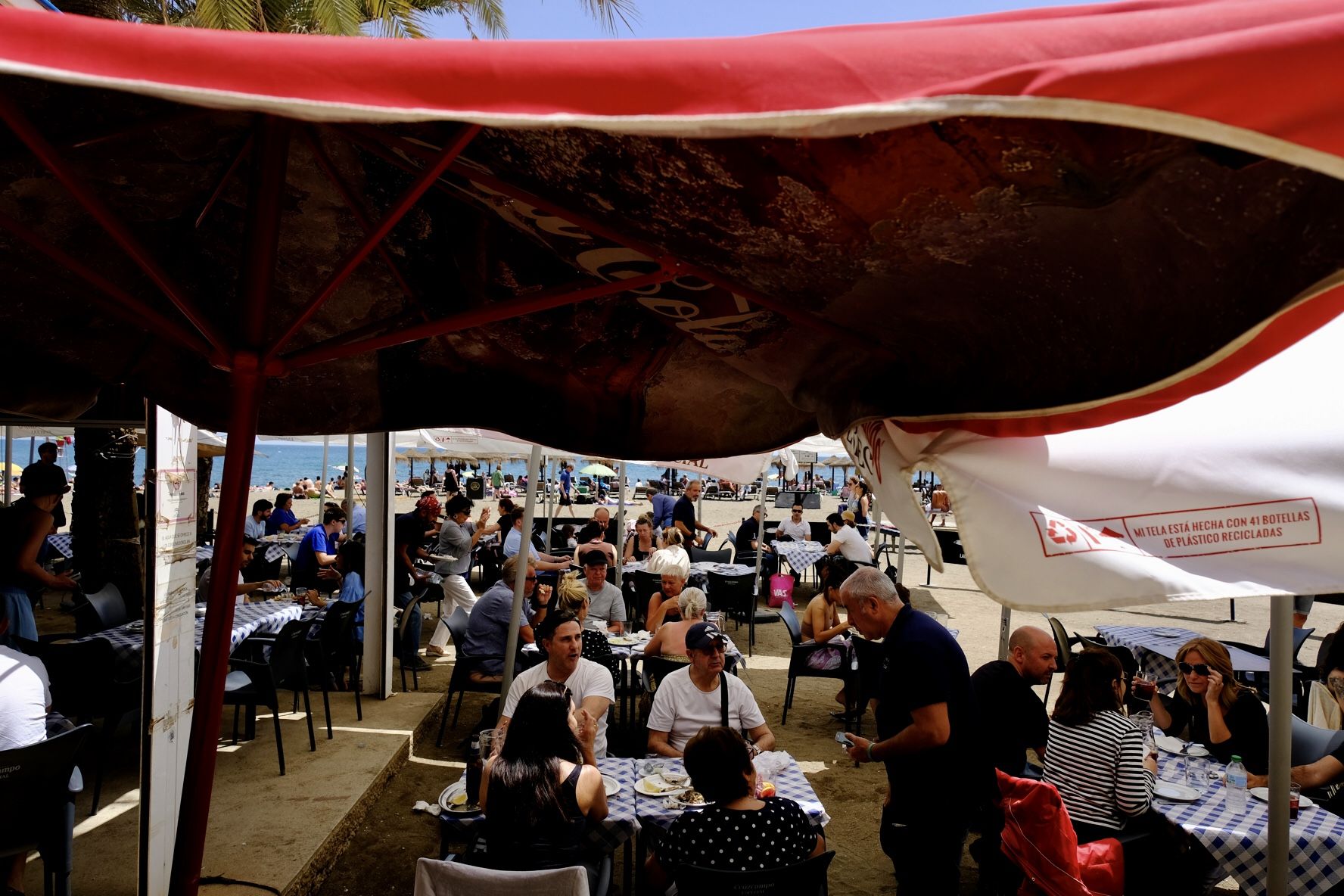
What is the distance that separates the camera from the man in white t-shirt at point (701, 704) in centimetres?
517

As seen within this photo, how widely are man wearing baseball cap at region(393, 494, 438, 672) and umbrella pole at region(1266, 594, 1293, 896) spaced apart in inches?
290

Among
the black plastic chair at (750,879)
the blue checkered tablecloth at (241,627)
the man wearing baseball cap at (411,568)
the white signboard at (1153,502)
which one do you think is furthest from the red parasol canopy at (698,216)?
the man wearing baseball cap at (411,568)

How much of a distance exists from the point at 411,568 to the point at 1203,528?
9874mm

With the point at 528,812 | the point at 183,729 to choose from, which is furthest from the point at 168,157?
the point at 528,812

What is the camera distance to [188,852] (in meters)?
2.66

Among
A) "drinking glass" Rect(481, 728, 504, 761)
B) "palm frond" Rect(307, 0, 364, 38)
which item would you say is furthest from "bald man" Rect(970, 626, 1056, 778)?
"palm frond" Rect(307, 0, 364, 38)

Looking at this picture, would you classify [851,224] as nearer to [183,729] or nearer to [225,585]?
[225,585]

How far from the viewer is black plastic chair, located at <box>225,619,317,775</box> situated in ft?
19.9

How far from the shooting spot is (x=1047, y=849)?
3.63 meters

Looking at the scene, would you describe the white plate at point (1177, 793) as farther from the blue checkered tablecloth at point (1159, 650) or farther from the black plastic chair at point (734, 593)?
the black plastic chair at point (734, 593)

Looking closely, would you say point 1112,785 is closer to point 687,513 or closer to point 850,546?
point 850,546

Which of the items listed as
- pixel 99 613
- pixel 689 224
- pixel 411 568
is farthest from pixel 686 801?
pixel 411 568

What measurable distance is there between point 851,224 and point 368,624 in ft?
23.4

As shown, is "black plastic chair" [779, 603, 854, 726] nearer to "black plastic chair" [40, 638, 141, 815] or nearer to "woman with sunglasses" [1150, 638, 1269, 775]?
"woman with sunglasses" [1150, 638, 1269, 775]
